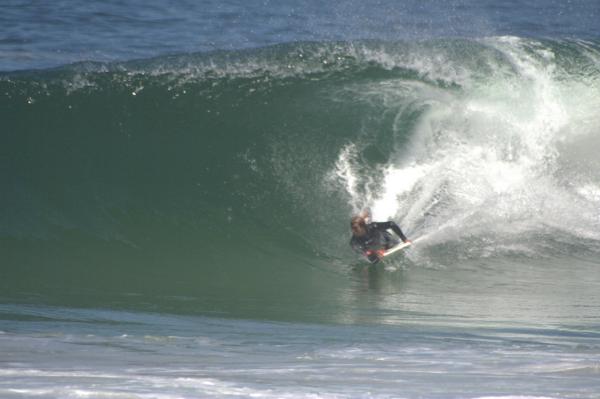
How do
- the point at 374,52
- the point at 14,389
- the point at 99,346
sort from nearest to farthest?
the point at 14,389
the point at 99,346
the point at 374,52

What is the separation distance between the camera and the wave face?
36.1 ft

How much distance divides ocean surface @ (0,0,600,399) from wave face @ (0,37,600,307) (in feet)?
0.12

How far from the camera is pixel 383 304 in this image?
8836 millimetres

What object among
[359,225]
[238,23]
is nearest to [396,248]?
[359,225]

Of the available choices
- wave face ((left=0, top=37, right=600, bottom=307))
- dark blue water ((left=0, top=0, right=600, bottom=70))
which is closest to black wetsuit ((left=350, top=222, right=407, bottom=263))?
wave face ((left=0, top=37, right=600, bottom=307))

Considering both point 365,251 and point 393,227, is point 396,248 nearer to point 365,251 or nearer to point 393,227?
point 393,227

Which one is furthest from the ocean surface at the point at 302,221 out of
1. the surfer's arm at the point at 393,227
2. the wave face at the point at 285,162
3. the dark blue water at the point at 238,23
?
the dark blue water at the point at 238,23

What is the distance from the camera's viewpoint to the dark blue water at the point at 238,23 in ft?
65.8

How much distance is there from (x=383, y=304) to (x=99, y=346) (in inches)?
133

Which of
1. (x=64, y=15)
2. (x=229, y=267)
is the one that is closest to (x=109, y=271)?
(x=229, y=267)

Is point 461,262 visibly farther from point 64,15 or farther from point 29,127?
point 64,15

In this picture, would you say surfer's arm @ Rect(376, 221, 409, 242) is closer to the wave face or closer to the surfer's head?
the surfer's head

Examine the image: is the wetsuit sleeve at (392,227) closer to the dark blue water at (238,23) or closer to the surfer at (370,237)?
the surfer at (370,237)

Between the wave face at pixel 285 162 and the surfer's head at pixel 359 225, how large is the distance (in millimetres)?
524
